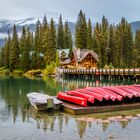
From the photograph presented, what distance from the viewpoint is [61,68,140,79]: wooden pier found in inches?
2633

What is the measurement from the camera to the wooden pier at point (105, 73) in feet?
219

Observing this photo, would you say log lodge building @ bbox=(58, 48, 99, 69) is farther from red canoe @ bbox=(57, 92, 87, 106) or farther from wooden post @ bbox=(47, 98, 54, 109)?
wooden post @ bbox=(47, 98, 54, 109)

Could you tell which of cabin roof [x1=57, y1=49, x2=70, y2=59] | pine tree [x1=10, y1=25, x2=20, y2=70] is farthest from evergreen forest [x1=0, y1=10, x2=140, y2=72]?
cabin roof [x1=57, y1=49, x2=70, y2=59]

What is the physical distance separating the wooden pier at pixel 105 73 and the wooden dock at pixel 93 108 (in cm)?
3820

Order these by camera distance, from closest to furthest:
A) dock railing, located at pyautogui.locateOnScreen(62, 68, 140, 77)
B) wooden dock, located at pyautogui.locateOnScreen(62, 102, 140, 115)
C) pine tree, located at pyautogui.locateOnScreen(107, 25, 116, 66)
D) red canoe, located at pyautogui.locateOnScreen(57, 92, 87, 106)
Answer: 1. wooden dock, located at pyautogui.locateOnScreen(62, 102, 140, 115)
2. red canoe, located at pyautogui.locateOnScreen(57, 92, 87, 106)
3. dock railing, located at pyautogui.locateOnScreen(62, 68, 140, 77)
4. pine tree, located at pyautogui.locateOnScreen(107, 25, 116, 66)

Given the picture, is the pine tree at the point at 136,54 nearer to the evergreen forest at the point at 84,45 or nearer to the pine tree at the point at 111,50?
the evergreen forest at the point at 84,45

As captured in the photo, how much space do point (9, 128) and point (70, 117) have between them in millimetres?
4933

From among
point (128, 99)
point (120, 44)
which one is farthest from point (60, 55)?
point (128, 99)

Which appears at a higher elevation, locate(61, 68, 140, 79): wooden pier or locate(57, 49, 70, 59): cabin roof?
locate(57, 49, 70, 59): cabin roof

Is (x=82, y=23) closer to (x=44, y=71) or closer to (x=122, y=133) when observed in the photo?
(x=44, y=71)

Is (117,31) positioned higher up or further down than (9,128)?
higher up

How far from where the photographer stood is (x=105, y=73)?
7525 cm

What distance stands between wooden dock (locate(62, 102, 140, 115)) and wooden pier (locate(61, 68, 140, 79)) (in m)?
38.2

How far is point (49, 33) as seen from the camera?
375 feet
